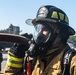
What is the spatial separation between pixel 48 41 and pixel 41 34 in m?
0.12

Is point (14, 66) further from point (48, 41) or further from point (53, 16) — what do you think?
point (53, 16)

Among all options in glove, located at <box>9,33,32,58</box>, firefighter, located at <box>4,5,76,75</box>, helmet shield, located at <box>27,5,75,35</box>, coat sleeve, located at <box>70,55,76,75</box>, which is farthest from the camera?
glove, located at <box>9,33,32,58</box>

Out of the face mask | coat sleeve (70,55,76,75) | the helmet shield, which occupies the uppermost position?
the helmet shield

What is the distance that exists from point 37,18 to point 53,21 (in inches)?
8.3

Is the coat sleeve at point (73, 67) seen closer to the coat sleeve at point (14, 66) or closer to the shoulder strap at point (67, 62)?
the shoulder strap at point (67, 62)

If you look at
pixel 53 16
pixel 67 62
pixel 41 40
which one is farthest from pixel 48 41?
pixel 67 62

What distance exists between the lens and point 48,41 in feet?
13.2

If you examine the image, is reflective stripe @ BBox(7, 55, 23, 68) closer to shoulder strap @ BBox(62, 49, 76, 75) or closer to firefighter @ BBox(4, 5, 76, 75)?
firefighter @ BBox(4, 5, 76, 75)

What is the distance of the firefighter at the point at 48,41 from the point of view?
3.95 meters

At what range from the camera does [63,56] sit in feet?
12.6

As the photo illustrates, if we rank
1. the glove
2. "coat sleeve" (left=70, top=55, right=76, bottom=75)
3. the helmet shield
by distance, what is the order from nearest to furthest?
"coat sleeve" (left=70, top=55, right=76, bottom=75) → the helmet shield → the glove

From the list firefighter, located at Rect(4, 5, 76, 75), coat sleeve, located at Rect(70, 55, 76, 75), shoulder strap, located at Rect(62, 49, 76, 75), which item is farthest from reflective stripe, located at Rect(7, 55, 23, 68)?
coat sleeve, located at Rect(70, 55, 76, 75)

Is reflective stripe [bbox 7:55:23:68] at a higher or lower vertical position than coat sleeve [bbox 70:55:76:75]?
lower

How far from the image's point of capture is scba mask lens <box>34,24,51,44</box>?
4.04m
